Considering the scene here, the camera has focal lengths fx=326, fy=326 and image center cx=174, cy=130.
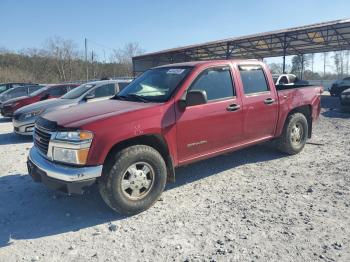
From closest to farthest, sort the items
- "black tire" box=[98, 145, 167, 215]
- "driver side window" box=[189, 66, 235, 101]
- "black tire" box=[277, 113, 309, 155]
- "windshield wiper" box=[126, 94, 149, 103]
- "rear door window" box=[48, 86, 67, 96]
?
"black tire" box=[98, 145, 167, 215] < "windshield wiper" box=[126, 94, 149, 103] < "driver side window" box=[189, 66, 235, 101] < "black tire" box=[277, 113, 309, 155] < "rear door window" box=[48, 86, 67, 96]

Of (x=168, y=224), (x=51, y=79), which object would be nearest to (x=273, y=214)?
(x=168, y=224)

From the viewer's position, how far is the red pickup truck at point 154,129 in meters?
3.77

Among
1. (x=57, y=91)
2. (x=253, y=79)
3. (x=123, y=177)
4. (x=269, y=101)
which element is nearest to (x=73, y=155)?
(x=123, y=177)

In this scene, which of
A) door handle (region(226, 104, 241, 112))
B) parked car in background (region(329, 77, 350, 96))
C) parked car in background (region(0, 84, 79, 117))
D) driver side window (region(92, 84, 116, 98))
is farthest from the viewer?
parked car in background (region(329, 77, 350, 96))

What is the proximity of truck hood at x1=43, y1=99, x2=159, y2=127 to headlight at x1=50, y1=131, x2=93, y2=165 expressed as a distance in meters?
0.14

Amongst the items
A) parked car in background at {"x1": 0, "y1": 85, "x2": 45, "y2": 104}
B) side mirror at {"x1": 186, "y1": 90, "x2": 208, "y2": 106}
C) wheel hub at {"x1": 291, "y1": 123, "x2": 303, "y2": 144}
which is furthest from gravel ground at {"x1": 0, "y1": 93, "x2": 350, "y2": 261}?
parked car in background at {"x1": 0, "y1": 85, "x2": 45, "y2": 104}

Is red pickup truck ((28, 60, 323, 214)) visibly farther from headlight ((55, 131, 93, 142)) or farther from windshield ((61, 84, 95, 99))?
windshield ((61, 84, 95, 99))

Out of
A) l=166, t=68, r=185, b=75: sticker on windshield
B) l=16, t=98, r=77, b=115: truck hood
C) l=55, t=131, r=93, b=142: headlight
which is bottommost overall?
l=55, t=131, r=93, b=142: headlight

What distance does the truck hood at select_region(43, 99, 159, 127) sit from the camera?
3.91m

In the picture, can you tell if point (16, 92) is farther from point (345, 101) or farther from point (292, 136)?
point (345, 101)

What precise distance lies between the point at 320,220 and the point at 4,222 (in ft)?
12.4

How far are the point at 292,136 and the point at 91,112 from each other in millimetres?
4102

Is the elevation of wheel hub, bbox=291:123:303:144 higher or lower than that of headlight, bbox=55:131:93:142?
lower

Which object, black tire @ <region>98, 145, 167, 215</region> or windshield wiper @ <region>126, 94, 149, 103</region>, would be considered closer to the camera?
black tire @ <region>98, 145, 167, 215</region>
